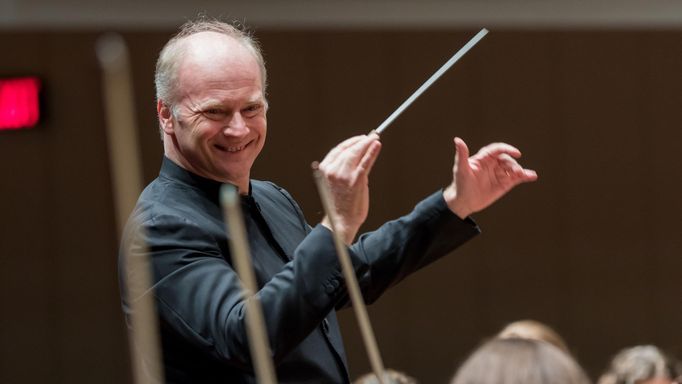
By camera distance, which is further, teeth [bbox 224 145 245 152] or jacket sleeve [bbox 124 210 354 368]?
teeth [bbox 224 145 245 152]

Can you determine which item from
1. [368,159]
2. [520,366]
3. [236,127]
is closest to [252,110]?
[236,127]

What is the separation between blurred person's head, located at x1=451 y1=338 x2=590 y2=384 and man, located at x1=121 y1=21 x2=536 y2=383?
0.30 m

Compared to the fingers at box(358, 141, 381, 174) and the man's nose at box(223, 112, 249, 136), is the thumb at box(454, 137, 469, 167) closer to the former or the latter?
the fingers at box(358, 141, 381, 174)

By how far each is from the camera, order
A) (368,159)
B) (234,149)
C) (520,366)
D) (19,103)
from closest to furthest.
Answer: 1. (520,366)
2. (368,159)
3. (234,149)
4. (19,103)

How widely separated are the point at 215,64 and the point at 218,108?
0.06 meters

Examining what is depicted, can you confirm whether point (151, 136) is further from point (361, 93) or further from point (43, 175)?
point (361, 93)

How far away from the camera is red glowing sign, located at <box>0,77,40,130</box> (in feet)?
15.3

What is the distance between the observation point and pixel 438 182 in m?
5.00

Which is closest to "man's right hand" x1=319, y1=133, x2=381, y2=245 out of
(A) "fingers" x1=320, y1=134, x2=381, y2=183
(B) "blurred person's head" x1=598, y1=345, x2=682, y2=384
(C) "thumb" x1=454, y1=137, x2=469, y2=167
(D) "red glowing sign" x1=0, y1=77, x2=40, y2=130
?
(A) "fingers" x1=320, y1=134, x2=381, y2=183

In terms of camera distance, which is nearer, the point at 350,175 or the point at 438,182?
the point at 350,175

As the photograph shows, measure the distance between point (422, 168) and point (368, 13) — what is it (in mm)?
670

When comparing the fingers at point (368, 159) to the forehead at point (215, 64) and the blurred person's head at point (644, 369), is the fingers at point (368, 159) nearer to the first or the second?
the forehead at point (215, 64)

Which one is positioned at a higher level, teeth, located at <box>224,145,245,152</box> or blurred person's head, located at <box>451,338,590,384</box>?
teeth, located at <box>224,145,245,152</box>

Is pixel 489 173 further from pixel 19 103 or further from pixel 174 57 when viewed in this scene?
pixel 19 103
